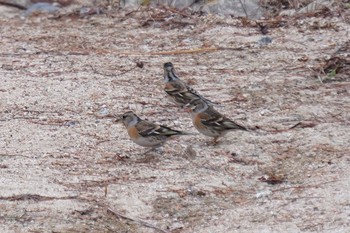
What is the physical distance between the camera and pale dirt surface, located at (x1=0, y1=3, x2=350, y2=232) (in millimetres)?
7082

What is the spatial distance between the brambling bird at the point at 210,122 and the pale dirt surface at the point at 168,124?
0.14m

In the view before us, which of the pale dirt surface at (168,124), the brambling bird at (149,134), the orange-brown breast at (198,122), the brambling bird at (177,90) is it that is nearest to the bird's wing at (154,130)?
the brambling bird at (149,134)

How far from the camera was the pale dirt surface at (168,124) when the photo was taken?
7082mm

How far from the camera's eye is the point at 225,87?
1012 cm

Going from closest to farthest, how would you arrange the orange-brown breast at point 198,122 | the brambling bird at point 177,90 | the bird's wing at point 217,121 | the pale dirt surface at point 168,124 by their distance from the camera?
the pale dirt surface at point 168,124, the bird's wing at point 217,121, the orange-brown breast at point 198,122, the brambling bird at point 177,90

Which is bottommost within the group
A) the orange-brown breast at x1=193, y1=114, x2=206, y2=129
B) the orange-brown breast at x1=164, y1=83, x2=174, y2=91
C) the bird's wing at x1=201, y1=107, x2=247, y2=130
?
the orange-brown breast at x1=164, y1=83, x2=174, y2=91

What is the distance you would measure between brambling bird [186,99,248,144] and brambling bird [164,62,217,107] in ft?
1.56

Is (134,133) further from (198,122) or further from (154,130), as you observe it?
(198,122)

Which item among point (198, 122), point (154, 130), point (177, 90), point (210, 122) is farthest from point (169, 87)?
point (154, 130)

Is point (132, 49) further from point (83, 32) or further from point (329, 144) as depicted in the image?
point (329, 144)

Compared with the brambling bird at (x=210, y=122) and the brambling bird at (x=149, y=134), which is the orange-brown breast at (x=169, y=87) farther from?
the brambling bird at (x=149, y=134)

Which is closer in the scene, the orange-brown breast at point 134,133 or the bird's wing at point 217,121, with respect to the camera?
the orange-brown breast at point 134,133

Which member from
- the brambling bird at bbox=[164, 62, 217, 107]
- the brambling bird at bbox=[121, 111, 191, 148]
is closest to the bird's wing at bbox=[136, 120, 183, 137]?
the brambling bird at bbox=[121, 111, 191, 148]

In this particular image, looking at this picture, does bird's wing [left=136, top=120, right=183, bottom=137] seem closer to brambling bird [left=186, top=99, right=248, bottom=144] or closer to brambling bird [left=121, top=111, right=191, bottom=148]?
brambling bird [left=121, top=111, right=191, bottom=148]
